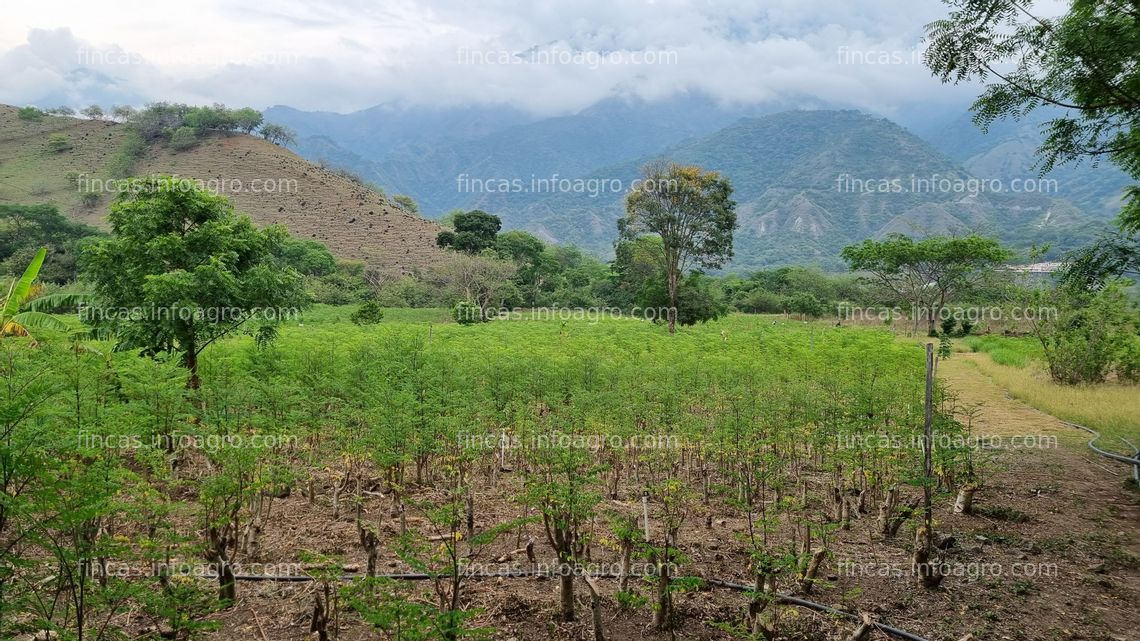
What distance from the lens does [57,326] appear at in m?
9.94

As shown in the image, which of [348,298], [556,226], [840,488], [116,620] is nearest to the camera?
[116,620]

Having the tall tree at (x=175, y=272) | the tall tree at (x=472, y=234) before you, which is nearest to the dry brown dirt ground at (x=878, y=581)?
the tall tree at (x=175, y=272)

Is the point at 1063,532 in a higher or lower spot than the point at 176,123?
lower

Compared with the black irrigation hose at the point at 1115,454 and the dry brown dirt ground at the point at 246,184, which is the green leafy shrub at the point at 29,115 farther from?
the black irrigation hose at the point at 1115,454

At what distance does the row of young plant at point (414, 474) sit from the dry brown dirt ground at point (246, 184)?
52.4 meters

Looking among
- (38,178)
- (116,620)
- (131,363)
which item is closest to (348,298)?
(131,363)

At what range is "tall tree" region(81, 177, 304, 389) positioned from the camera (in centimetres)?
954

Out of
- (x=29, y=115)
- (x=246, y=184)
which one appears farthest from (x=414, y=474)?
(x=29, y=115)

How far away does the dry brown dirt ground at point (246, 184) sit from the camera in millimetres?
68188

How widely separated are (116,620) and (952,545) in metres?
8.33

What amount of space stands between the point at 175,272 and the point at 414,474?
4.76 metres

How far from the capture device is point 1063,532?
24.1ft

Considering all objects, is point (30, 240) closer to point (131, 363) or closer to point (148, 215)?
point (148, 215)

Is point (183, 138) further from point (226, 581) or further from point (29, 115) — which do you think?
point (226, 581)
